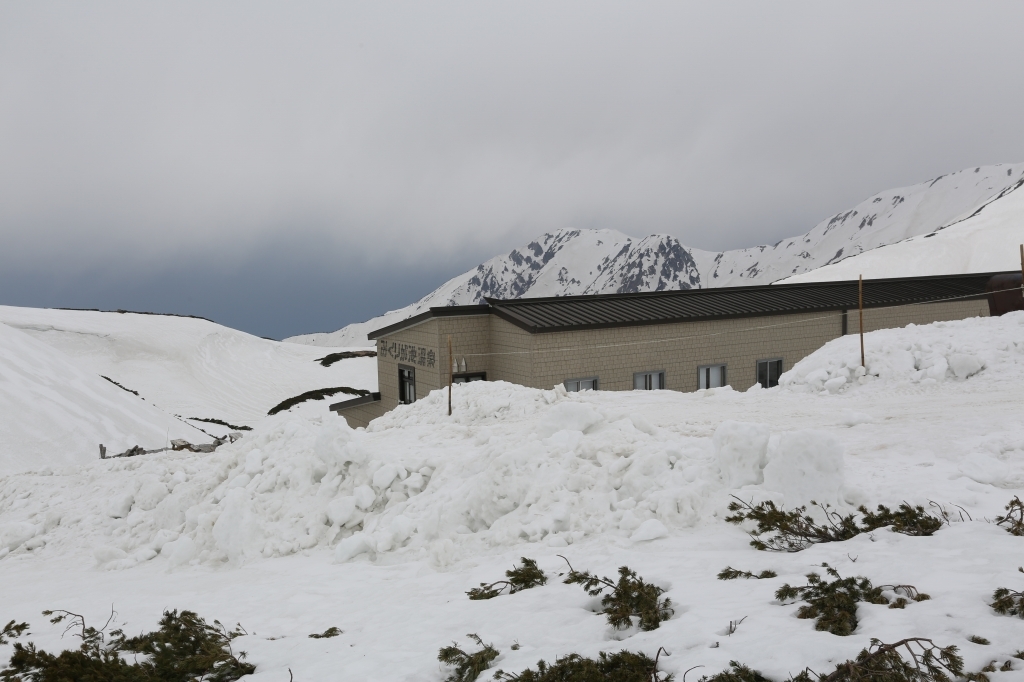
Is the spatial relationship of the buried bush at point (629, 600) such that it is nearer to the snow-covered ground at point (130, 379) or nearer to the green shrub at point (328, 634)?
the green shrub at point (328, 634)

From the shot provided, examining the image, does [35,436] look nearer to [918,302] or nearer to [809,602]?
[809,602]

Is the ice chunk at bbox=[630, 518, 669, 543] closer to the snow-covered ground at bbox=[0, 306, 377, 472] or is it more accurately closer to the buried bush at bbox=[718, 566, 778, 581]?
the buried bush at bbox=[718, 566, 778, 581]

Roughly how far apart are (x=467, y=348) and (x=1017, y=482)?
1946 centimetres

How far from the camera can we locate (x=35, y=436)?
2325 cm

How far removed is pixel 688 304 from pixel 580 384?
733 centimetres

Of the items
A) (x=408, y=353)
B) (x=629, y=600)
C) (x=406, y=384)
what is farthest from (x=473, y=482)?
(x=406, y=384)

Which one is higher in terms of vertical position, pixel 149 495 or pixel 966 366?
pixel 966 366

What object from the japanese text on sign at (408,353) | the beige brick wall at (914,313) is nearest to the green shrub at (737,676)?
the japanese text on sign at (408,353)

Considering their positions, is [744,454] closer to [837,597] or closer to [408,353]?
[837,597]

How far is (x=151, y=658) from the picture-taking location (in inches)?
266

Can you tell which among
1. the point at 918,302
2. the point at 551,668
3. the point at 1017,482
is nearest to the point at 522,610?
the point at 551,668

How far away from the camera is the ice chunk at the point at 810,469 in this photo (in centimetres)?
820

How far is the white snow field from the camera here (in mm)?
5707

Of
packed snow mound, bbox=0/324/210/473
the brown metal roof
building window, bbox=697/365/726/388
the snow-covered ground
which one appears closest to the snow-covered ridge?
packed snow mound, bbox=0/324/210/473
